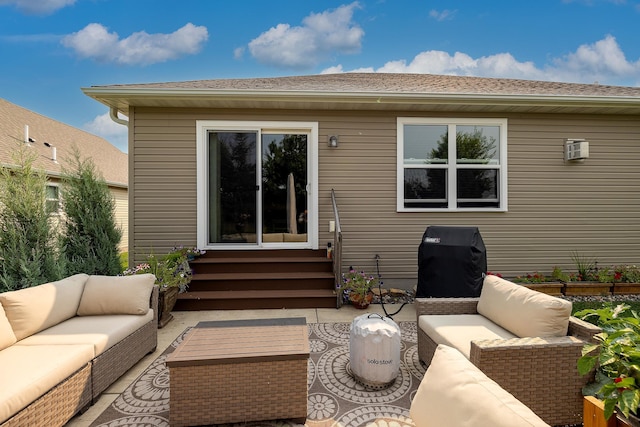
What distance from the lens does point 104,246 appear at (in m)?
4.56

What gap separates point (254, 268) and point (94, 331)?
99.3 inches

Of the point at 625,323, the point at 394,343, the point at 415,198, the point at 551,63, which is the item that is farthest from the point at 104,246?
the point at 551,63

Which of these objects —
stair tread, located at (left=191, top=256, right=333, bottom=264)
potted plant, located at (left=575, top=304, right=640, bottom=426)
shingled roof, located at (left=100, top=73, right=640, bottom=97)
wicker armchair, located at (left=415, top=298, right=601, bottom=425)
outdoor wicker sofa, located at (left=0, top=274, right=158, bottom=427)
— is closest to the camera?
potted plant, located at (left=575, top=304, right=640, bottom=426)

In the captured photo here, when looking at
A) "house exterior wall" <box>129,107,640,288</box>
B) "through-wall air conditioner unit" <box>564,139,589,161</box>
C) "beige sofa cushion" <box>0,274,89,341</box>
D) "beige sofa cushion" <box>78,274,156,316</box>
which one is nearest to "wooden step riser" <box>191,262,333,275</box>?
"house exterior wall" <box>129,107,640,288</box>

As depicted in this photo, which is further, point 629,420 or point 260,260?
point 260,260

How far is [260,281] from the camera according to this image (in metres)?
4.62

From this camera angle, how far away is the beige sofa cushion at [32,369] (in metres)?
1.65

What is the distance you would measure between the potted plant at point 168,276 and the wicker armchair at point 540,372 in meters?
3.42

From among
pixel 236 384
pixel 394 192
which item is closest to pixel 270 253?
pixel 394 192

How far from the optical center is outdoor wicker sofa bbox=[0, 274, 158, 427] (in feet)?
5.79

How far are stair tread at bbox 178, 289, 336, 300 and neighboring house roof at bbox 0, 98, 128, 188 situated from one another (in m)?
6.25

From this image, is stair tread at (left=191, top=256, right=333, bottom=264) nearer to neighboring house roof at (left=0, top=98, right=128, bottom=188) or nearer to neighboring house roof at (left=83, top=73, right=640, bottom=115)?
neighboring house roof at (left=83, top=73, right=640, bottom=115)

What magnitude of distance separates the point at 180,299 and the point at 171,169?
2039mm

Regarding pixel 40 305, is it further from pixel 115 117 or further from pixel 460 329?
pixel 115 117
